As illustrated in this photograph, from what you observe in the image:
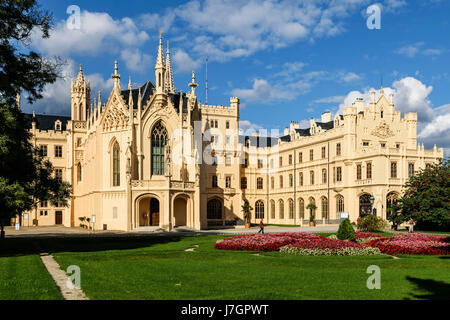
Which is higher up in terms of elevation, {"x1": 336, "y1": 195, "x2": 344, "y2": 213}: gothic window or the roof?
the roof

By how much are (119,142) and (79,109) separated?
21.0 meters

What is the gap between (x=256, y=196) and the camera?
7881 centimetres

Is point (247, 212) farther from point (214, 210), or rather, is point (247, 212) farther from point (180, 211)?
point (180, 211)

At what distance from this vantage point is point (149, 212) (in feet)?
Result: 181

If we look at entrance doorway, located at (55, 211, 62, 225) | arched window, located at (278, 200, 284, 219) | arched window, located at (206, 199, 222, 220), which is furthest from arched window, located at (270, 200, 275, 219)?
entrance doorway, located at (55, 211, 62, 225)

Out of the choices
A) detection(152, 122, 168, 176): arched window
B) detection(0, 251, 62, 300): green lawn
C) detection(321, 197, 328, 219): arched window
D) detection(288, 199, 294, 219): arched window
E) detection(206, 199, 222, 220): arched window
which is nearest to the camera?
detection(0, 251, 62, 300): green lawn

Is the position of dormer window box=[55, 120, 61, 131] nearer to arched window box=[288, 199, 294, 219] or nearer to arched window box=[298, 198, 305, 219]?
arched window box=[288, 199, 294, 219]

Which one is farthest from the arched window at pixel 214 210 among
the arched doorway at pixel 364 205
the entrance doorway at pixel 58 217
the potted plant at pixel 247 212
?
the entrance doorway at pixel 58 217

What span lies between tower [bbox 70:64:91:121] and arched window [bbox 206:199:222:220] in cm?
2382

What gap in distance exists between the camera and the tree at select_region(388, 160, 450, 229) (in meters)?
45.0

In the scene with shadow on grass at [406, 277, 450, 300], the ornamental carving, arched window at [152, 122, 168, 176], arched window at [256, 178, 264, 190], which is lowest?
shadow on grass at [406, 277, 450, 300]

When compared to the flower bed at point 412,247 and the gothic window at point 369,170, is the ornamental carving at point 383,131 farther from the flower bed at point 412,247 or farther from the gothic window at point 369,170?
the flower bed at point 412,247
